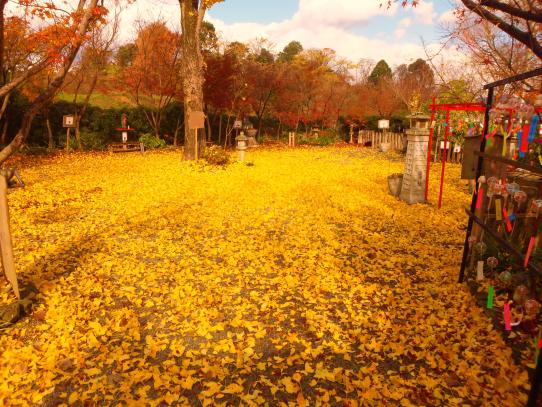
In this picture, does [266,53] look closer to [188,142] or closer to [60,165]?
[188,142]

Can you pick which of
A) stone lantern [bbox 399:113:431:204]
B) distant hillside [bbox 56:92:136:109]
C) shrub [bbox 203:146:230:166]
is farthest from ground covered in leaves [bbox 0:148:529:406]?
distant hillside [bbox 56:92:136:109]

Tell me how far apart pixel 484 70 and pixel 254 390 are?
10.5 metres

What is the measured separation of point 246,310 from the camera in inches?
174

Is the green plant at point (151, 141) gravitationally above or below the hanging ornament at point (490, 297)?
above

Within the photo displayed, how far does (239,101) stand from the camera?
23.9m

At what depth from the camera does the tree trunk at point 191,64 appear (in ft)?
47.4

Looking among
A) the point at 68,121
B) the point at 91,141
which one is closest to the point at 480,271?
the point at 68,121

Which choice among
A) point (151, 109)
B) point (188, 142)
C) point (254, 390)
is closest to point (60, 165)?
point (188, 142)

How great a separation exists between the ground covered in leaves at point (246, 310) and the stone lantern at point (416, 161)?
21.2 inches

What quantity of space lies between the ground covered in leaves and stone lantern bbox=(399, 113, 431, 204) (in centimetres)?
54

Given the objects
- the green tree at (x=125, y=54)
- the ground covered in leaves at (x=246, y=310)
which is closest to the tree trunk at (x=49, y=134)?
the green tree at (x=125, y=54)

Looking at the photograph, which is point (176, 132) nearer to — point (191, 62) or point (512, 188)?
point (191, 62)

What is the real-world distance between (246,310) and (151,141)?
18566 millimetres

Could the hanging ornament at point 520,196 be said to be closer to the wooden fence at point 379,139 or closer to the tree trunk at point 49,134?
the wooden fence at point 379,139
